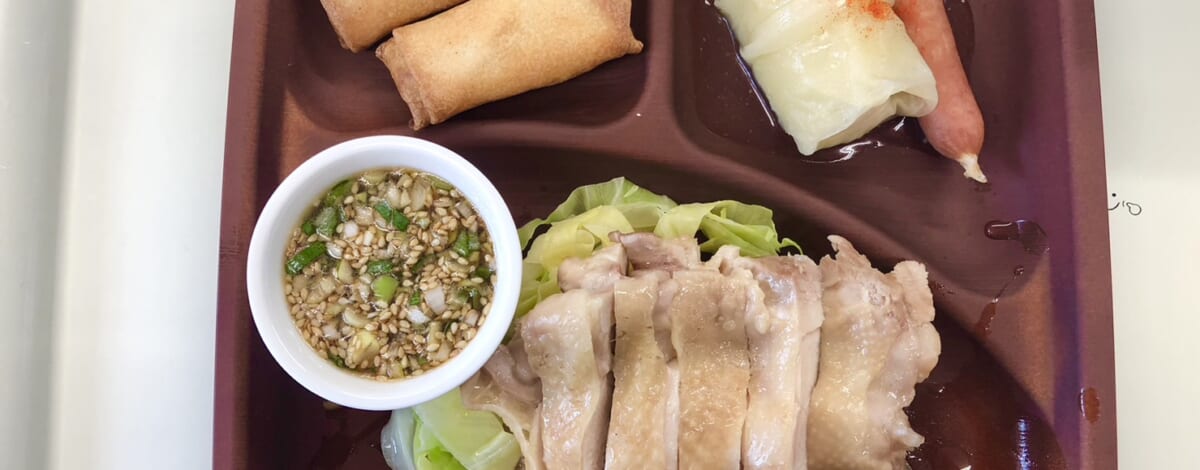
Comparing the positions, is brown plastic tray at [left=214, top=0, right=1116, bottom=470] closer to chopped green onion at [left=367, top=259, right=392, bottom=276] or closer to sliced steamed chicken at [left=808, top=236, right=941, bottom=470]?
sliced steamed chicken at [left=808, top=236, right=941, bottom=470]

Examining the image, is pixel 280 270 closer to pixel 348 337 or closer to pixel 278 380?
Answer: pixel 348 337

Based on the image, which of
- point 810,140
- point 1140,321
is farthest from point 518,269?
point 1140,321

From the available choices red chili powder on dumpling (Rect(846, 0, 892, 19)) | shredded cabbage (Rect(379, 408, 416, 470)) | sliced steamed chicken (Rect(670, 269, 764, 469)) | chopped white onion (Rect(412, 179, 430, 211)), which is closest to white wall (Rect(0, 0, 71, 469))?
shredded cabbage (Rect(379, 408, 416, 470))

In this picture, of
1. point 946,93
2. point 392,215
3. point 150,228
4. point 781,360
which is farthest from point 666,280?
point 150,228

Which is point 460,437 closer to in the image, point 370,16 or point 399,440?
point 399,440

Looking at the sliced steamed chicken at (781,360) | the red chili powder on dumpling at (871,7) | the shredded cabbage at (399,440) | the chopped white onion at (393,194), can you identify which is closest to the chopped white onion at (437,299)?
the chopped white onion at (393,194)

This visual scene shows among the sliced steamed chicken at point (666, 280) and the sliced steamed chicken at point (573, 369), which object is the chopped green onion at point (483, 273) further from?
the sliced steamed chicken at point (666, 280)
